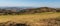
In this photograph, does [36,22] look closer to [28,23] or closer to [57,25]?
[28,23]

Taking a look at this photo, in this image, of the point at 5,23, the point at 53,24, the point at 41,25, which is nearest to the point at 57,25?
the point at 53,24

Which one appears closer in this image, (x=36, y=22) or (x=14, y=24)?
(x=14, y=24)

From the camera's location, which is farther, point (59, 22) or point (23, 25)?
point (59, 22)

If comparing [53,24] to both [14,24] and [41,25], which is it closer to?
[41,25]

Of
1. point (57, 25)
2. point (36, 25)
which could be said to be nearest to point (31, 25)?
point (36, 25)

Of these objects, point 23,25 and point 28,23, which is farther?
point 28,23

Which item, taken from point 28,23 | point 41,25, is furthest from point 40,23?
point 28,23

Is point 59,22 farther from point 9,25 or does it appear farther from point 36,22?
point 9,25
